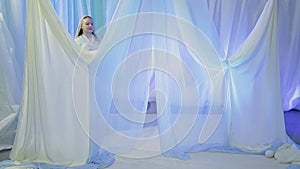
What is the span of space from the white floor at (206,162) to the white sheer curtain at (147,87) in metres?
0.11

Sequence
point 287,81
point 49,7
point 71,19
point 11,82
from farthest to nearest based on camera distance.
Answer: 1. point 287,81
2. point 71,19
3. point 11,82
4. point 49,7

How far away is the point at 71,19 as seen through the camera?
3.60m

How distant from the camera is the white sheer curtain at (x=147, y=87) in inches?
102

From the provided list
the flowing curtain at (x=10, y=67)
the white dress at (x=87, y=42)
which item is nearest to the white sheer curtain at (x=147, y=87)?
the flowing curtain at (x=10, y=67)

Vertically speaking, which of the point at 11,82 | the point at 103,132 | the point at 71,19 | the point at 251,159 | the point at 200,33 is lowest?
the point at 251,159

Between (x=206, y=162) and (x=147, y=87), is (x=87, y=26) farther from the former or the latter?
(x=206, y=162)

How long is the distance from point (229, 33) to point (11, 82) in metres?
2.43

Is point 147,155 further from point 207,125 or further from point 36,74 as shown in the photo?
point 36,74

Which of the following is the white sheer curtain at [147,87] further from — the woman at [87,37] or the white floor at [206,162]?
the woman at [87,37]

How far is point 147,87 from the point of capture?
2.83 metres

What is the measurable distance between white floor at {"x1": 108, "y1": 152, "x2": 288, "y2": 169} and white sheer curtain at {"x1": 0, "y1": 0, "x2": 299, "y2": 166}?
11 centimetres

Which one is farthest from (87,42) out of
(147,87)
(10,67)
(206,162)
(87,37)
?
(206,162)

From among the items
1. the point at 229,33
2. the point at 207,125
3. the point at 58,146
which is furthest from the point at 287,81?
the point at 58,146

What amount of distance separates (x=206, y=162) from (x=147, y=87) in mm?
748
